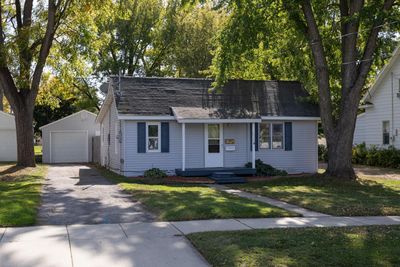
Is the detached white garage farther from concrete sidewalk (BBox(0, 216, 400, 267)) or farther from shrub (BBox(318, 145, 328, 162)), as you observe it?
concrete sidewalk (BBox(0, 216, 400, 267))

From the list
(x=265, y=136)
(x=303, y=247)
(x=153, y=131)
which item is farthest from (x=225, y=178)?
(x=303, y=247)

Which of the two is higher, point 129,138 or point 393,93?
point 393,93

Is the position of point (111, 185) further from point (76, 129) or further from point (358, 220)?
point (76, 129)

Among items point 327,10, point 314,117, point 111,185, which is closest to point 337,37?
point 327,10

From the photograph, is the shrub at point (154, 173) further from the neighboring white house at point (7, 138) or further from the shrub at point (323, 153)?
the neighboring white house at point (7, 138)

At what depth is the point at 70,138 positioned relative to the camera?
35906 mm

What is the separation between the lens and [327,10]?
73.7 ft

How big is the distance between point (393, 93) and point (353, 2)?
10297mm

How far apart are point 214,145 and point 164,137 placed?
236 cm

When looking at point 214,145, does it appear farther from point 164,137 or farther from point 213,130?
point 164,137

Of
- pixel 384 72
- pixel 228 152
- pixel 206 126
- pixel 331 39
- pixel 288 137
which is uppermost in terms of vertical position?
pixel 331 39

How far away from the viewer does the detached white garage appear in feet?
115

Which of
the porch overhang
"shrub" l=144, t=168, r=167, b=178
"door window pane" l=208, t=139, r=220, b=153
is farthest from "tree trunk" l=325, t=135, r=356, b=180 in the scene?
"shrub" l=144, t=168, r=167, b=178

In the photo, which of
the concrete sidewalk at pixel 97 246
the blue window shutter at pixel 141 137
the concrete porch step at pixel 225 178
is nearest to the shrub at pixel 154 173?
the blue window shutter at pixel 141 137
